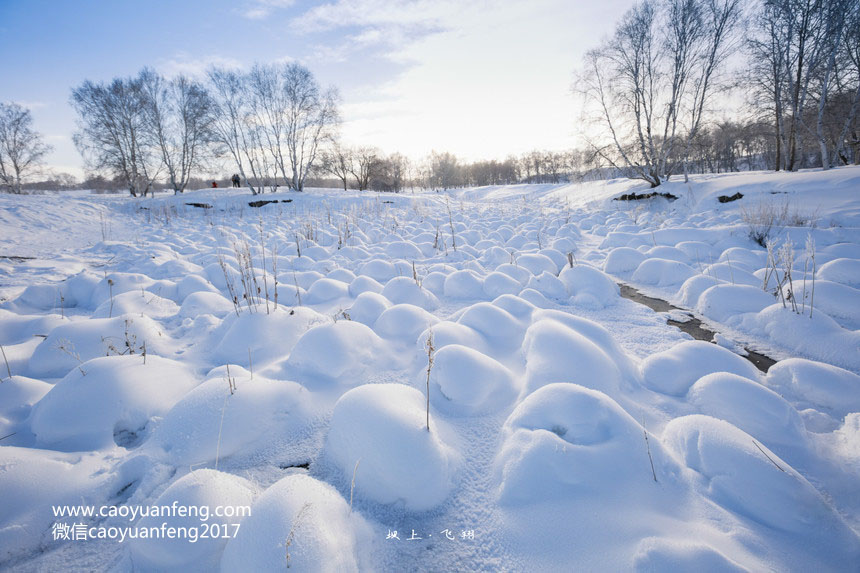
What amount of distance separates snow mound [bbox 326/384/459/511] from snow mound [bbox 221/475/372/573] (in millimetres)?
153

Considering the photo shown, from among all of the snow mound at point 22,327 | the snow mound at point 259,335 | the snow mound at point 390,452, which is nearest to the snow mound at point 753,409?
the snow mound at point 390,452

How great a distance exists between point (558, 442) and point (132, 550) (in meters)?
1.47

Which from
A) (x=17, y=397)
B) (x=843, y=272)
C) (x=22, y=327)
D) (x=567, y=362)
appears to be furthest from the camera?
(x=843, y=272)

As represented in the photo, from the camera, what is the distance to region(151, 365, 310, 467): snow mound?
1.29 m

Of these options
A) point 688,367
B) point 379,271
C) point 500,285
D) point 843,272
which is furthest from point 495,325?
point 843,272

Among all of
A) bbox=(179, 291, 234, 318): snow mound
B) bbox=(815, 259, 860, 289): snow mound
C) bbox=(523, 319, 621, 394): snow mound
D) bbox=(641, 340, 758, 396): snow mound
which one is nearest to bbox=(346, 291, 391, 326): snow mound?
bbox=(179, 291, 234, 318): snow mound

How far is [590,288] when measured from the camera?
3189 mm

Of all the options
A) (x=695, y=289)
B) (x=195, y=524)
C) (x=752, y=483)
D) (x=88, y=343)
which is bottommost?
(x=752, y=483)

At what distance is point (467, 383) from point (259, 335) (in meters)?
1.54

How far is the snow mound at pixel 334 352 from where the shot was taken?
1.86 metres

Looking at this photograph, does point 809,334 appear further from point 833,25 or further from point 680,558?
point 833,25

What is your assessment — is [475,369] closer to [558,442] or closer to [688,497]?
[558,442]

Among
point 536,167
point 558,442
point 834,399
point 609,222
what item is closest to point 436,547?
point 558,442

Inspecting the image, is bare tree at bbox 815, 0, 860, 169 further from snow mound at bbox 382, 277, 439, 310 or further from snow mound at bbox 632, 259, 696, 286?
snow mound at bbox 382, 277, 439, 310
